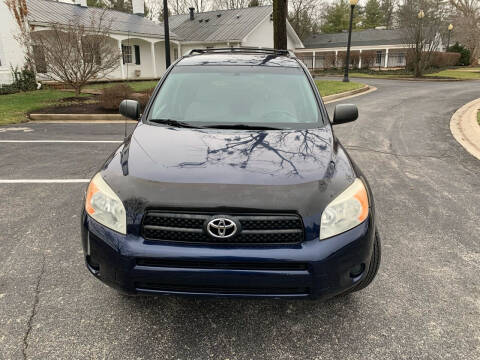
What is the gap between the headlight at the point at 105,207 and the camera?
2.21 metres

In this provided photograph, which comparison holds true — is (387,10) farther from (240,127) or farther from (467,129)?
(240,127)

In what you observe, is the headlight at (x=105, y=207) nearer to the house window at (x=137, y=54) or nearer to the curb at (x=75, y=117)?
the curb at (x=75, y=117)

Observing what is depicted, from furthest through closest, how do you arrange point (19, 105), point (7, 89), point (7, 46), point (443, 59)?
point (443, 59) → point (7, 46) → point (7, 89) → point (19, 105)

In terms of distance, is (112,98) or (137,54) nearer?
(112,98)

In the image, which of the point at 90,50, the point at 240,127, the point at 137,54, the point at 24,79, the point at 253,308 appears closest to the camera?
the point at 253,308

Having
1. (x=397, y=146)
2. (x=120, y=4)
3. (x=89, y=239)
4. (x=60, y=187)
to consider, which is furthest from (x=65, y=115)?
(x=120, y=4)

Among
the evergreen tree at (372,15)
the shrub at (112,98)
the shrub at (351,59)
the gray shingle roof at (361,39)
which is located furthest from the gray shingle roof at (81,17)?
the evergreen tree at (372,15)

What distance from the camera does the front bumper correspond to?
2.08 meters

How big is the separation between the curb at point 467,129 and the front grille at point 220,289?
618 cm

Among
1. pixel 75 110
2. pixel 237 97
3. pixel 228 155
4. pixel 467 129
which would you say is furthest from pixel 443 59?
pixel 228 155

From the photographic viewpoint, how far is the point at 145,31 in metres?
28.0

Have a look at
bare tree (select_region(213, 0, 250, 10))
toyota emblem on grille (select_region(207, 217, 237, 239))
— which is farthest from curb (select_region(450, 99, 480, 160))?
bare tree (select_region(213, 0, 250, 10))

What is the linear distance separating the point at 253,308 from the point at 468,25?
183 ft

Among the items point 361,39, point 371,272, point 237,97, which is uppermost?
point 361,39
